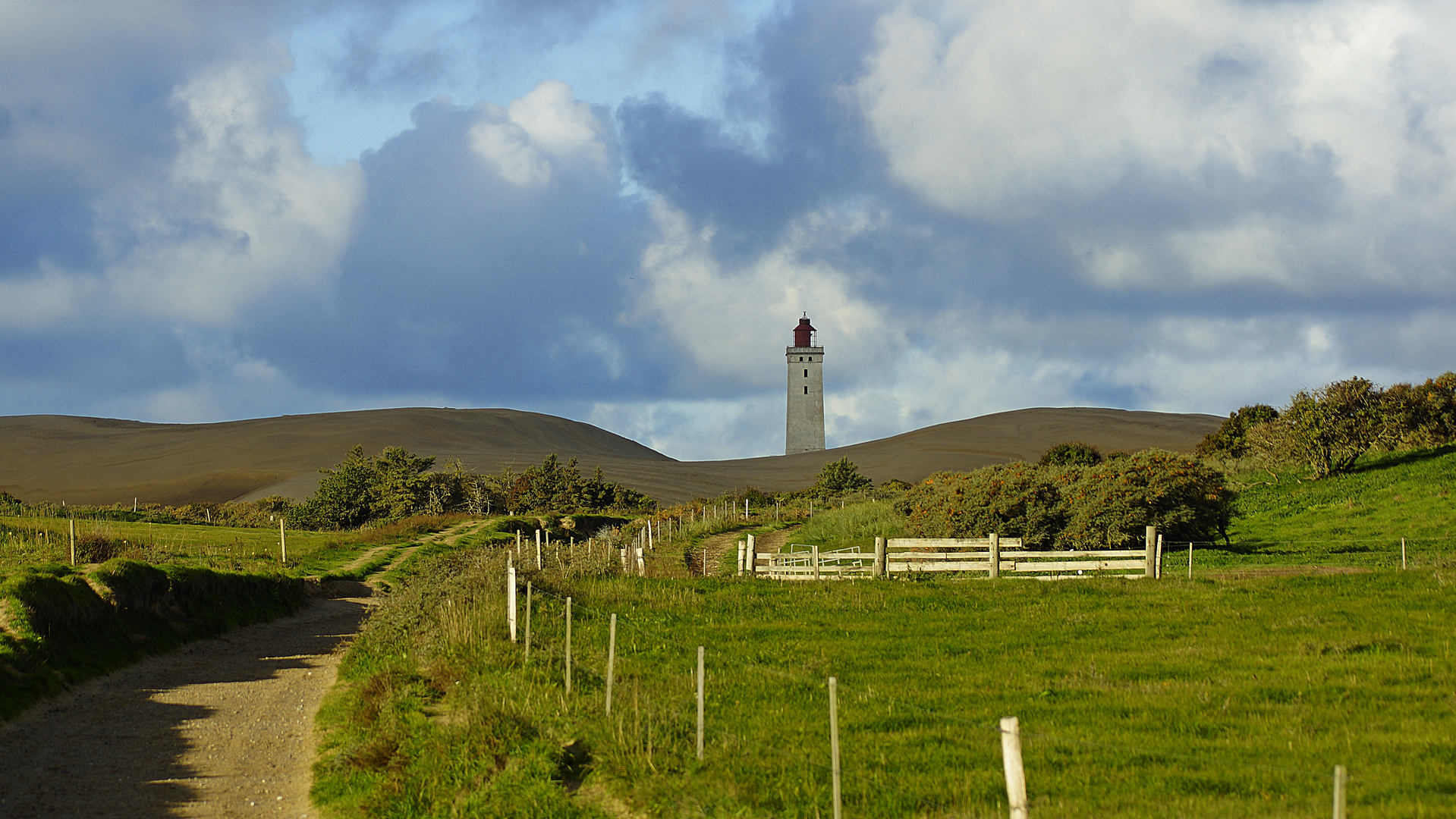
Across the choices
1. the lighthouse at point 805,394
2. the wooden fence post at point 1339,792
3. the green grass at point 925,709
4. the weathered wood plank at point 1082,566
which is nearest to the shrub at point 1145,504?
the weathered wood plank at point 1082,566

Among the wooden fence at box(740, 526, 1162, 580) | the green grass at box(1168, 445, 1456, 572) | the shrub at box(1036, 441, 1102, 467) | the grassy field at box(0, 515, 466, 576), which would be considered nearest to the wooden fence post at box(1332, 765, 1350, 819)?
the wooden fence at box(740, 526, 1162, 580)

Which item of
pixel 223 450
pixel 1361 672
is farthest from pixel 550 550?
pixel 223 450

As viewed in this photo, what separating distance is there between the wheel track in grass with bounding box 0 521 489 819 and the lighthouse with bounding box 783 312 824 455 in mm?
130329

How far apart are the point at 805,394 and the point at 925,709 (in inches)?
5614

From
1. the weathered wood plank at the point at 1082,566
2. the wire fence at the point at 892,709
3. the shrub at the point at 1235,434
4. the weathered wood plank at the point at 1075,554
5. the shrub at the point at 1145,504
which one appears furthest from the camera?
the shrub at the point at 1235,434

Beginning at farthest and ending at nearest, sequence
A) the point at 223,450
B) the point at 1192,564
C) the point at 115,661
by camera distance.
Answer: the point at 223,450 → the point at 1192,564 → the point at 115,661

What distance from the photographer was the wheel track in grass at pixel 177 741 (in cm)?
1032

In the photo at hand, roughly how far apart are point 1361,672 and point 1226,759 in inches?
173

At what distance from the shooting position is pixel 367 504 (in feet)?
225

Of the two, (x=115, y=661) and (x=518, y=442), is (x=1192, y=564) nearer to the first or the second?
(x=115, y=661)

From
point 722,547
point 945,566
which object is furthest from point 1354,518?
point 722,547

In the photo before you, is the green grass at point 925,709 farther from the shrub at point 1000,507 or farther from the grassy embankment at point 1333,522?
the shrub at point 1000,507

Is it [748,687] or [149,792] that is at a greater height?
[748,687]

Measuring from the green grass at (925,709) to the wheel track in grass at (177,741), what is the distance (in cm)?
64
